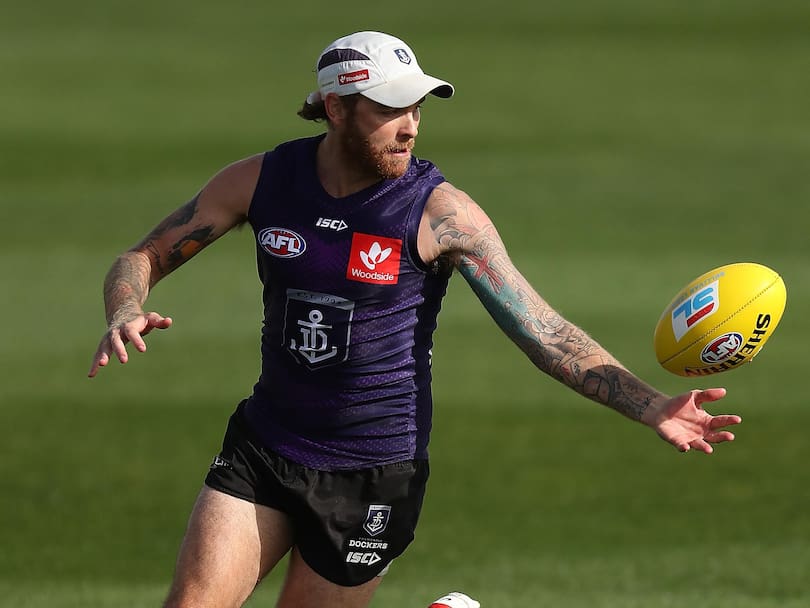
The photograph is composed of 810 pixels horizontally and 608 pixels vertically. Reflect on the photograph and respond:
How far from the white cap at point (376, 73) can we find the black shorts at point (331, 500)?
155cm

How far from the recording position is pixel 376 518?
21.7ft

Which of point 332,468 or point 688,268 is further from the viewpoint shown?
point 688,268

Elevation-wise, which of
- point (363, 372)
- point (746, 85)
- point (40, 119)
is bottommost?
point (40, 119)

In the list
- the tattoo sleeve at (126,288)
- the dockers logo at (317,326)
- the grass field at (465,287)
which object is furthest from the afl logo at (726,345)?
the grass field at (465,287)

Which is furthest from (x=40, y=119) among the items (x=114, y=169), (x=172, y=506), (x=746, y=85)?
(x=172, y=506)

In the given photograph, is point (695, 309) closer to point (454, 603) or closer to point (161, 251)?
point (454, 603)

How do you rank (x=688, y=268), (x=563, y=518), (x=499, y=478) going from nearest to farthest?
(x=563, y=518)
(x=499, y=478)
(x=688, y=268)

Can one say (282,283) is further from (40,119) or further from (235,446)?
(40,119)

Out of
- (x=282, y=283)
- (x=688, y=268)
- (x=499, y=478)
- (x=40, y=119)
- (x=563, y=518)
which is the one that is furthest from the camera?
(x=40, y=119)

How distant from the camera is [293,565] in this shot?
6.68 metres

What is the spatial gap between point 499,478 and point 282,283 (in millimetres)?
5994

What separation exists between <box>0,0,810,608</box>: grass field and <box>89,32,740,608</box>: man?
2.90 m

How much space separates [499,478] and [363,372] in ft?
19.2

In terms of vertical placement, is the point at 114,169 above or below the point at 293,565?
below
